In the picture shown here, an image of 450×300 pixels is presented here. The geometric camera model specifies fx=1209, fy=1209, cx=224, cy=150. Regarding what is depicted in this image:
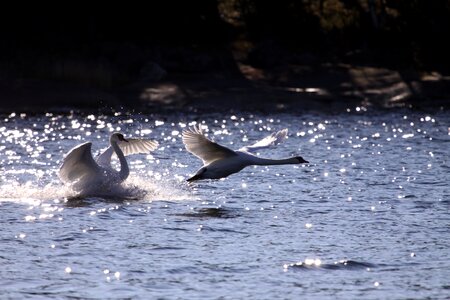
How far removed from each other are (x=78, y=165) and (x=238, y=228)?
302 cm

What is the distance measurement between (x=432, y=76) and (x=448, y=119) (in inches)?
205

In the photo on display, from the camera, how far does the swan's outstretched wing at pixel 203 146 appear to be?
51.5ft

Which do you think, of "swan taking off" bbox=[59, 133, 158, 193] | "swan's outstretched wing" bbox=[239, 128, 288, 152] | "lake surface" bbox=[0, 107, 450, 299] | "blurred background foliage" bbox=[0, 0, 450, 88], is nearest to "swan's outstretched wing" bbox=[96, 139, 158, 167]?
"lake surface" bbox=[0, 107, 450, 299]

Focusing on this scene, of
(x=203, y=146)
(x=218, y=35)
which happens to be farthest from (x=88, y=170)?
(x=218, y=35)

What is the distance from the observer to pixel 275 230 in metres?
14.6

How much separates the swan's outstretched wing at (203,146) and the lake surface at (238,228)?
723mm

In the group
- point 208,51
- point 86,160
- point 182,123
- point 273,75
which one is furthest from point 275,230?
point 208,51

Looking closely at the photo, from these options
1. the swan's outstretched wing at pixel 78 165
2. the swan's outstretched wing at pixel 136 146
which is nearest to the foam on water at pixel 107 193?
the swan's outstretched wing at pixel 78 165

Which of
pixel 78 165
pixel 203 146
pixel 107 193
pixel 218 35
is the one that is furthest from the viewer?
pixel 218 35

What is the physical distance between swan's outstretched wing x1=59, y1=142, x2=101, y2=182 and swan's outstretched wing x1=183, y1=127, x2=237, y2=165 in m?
1.39

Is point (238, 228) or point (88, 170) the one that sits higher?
point (88, 170)

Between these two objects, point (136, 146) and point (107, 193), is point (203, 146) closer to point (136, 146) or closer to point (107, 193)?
point (107, 193)

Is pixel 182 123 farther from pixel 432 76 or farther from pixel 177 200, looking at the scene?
pixel 177 200

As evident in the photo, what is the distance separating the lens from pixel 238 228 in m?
14.7
